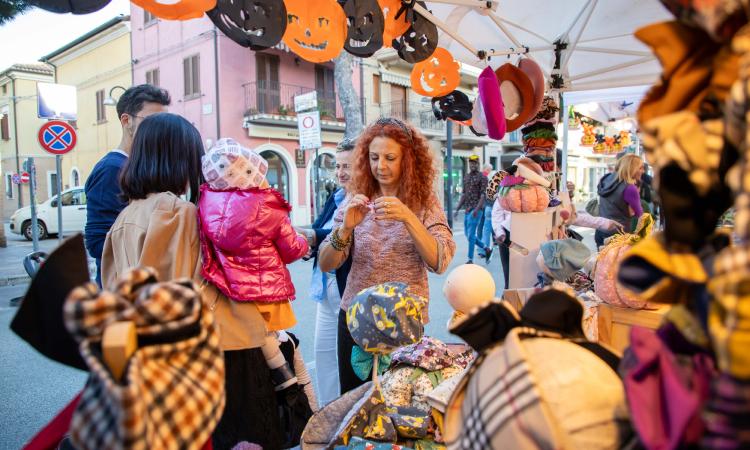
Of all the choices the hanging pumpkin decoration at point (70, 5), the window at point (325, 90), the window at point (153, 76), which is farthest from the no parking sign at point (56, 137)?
the window at point (325, 90)

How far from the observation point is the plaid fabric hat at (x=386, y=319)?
1.21m

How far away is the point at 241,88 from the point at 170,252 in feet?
47.9

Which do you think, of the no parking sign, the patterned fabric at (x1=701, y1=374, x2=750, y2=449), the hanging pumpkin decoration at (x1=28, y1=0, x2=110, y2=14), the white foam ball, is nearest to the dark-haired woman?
the hanging pumpkin decoration at (x1=28, y1=0, x2=110, y2=14)

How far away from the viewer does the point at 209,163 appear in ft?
4.88

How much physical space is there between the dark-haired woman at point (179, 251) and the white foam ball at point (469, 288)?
0.63 metres

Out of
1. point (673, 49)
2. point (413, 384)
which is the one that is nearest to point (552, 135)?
point (413, 384)

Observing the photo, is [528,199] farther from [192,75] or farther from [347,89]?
[192,75]

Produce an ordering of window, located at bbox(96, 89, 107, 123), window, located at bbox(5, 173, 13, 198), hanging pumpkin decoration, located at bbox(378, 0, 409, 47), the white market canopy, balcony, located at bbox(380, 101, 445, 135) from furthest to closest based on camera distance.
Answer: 1. window, located at bbox(5, 173, 13, 198)
2. balcony, located at bbox(380, 101, 445, 135)
3. window, located at bbox(96, 89, 107, 123)
4. the white market canopy
5. hanging pumpkin decoration, located at bbox(378, 0, 409, 47)

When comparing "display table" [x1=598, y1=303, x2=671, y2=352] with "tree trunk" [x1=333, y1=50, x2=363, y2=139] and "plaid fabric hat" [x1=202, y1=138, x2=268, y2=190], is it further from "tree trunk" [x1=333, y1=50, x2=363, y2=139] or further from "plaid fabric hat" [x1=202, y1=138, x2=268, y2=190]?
"tree trunk" [x1=333, y1=50, x2=363, y2=139]

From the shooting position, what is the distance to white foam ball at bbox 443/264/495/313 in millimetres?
1197

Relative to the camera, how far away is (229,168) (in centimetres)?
147

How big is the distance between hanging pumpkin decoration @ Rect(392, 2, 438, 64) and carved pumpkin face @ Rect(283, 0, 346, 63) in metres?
0.60

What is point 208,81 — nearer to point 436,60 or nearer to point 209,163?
point 436,60

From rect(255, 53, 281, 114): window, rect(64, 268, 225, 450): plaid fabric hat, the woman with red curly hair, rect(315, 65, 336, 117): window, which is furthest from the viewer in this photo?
rect(315, 65, 336, 117): window
